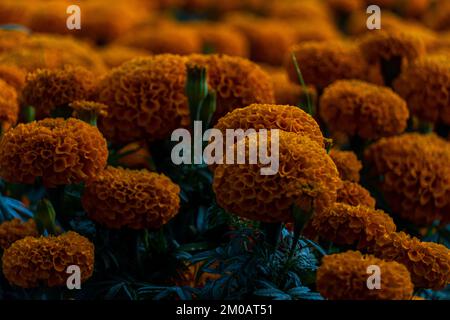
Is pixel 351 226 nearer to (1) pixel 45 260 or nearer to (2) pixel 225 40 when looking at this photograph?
(1) pixel 45 260

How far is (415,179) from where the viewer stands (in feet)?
7.83

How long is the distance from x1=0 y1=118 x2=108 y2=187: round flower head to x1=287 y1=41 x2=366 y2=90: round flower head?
1.04 metres

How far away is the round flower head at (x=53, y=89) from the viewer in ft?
7.31

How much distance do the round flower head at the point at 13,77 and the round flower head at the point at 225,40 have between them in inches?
79.9

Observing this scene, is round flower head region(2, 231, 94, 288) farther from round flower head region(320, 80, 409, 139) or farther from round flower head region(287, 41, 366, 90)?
round flower head region(287, 41, 366, 90)

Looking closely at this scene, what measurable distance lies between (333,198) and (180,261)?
22.7 inches

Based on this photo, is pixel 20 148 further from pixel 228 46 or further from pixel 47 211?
pixel 228 46

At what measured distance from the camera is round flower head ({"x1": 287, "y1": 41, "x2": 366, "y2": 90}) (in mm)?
2736

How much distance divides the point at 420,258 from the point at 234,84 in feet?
2.71

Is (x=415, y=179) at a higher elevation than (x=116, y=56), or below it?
below

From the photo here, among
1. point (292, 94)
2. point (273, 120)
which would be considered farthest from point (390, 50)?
point (273, 120)

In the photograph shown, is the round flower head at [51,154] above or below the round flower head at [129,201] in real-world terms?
above

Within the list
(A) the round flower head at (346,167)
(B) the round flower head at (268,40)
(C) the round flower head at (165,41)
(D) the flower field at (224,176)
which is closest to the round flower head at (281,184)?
(D) the flower field at (224,176)

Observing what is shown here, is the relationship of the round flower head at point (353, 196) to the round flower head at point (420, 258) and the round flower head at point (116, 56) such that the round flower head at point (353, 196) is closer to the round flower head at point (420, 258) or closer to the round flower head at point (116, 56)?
the round flower head at point (420, 258)
